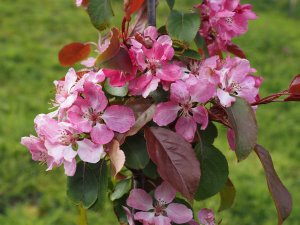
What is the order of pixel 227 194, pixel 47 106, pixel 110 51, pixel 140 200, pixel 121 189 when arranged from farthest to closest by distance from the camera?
pixel 47 106, pixel 227 194, pixel 121 189, pixel 140 200, pixel 110 51

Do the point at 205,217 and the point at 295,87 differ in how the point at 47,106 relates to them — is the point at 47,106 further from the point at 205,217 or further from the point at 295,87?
the point at 295,87

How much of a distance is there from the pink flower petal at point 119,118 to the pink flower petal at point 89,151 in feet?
0.12

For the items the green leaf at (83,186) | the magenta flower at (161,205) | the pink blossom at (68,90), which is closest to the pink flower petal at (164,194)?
the magenta flower at (161,205)

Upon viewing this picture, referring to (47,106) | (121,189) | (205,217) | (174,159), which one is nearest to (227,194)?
(205,217)

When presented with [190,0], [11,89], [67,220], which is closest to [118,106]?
→ [67,220]

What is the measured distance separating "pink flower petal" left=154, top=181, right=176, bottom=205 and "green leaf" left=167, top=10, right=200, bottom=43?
0.25 meters

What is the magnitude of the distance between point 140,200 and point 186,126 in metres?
0.15

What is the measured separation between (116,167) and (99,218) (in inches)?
56.7

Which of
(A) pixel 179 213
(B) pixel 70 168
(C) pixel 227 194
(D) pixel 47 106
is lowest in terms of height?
(D) pixel 47 106

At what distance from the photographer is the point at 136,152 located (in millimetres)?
897

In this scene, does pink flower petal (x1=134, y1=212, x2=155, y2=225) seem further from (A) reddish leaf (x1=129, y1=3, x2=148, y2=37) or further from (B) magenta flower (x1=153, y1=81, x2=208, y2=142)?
(A) reddish leaf (x1=129, y1=3, x2=148, y2=37)

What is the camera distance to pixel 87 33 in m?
4.16

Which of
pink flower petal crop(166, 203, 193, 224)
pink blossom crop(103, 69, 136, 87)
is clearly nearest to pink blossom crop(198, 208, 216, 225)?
pink flower petal crop(166, 203, 193, 224)

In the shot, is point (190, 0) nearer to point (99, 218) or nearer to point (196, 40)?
point (99, 218)
